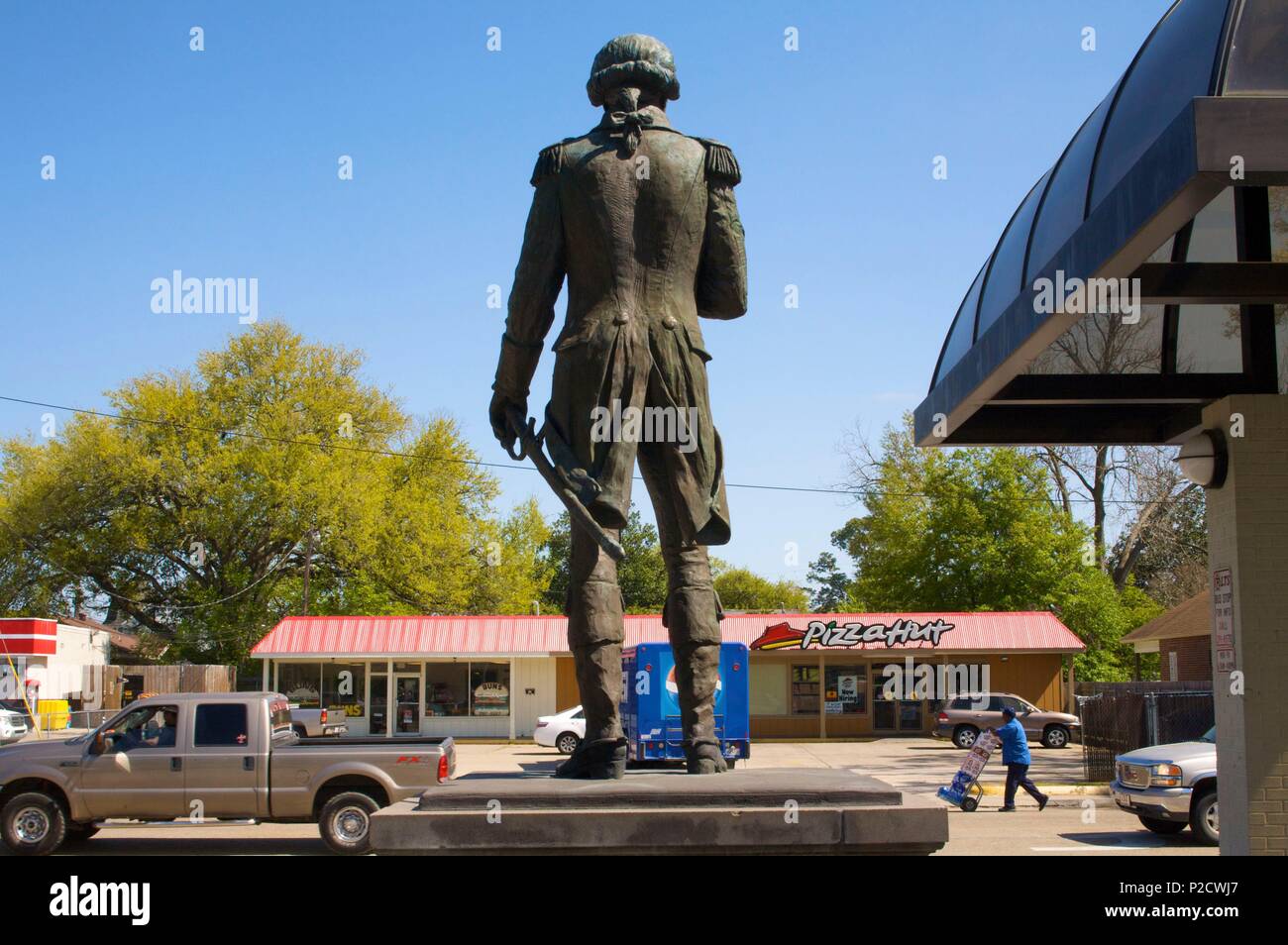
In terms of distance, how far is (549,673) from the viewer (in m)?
39.3

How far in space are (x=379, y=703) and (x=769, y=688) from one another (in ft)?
40.4

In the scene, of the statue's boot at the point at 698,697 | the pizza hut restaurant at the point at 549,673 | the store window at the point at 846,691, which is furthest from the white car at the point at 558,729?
the statue's boot at the point at 698,697

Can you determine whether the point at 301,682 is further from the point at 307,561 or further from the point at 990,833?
the point at 990,833

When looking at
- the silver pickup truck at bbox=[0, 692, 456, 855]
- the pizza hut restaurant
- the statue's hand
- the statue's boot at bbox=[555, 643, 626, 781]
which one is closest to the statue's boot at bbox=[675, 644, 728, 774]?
the statue's boot at bbox=[555, 643, 626, 781]

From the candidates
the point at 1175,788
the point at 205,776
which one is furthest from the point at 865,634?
the point at 205,776

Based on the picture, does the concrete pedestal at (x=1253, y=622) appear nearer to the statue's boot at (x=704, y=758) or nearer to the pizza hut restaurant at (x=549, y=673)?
the statue's boot at (x=704, y=758)

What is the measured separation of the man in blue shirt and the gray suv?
14889 mm

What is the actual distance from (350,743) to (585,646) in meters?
10.00

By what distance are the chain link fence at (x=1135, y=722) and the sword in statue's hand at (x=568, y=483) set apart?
712 inches

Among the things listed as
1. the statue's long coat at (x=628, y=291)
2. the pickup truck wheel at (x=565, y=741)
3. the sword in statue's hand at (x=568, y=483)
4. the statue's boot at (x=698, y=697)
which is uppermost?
the statue's long coat at (x=628, y=291)

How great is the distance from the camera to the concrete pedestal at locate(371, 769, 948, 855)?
5.28m

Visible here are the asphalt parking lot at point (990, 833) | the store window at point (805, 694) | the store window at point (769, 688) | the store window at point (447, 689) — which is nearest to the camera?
the asphalt parking lot at point (990, 833)

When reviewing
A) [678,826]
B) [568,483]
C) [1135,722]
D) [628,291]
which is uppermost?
[628,291]

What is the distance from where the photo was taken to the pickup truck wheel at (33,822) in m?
14.7
